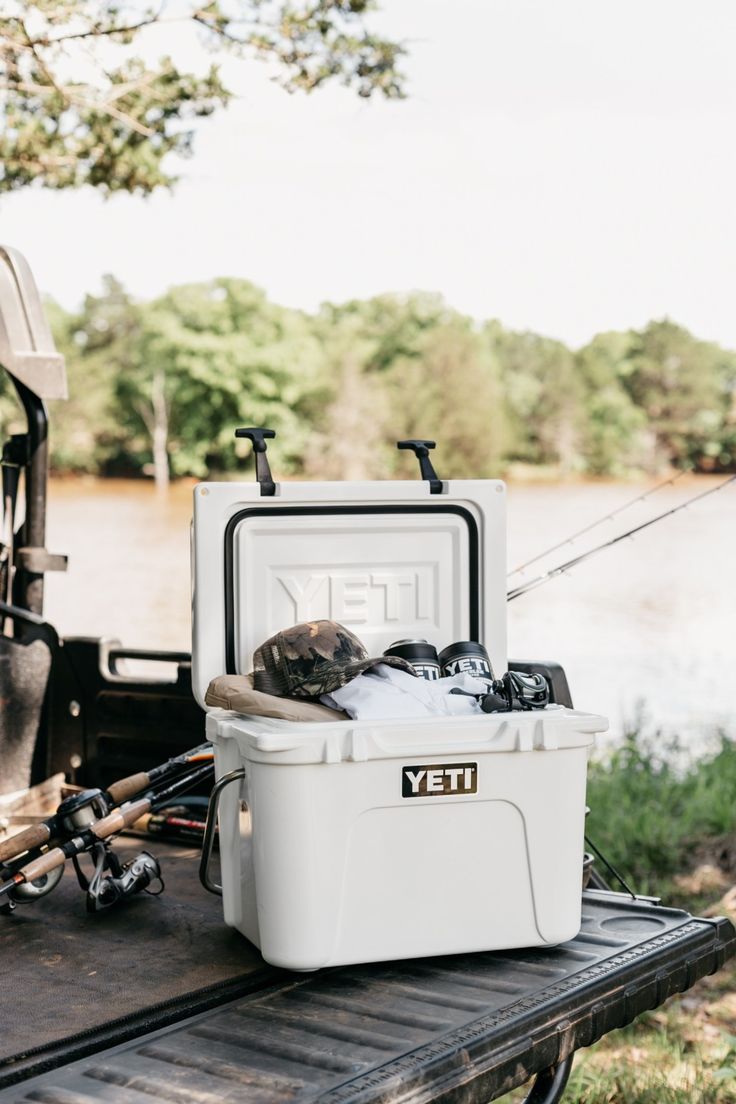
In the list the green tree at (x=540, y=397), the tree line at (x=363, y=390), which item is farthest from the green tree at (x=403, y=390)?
the green tree at (x=540, y=397)

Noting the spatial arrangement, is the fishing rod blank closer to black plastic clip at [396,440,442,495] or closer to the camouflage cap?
the camouflage cap

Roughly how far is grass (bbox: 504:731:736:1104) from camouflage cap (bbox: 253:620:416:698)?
2.17 m

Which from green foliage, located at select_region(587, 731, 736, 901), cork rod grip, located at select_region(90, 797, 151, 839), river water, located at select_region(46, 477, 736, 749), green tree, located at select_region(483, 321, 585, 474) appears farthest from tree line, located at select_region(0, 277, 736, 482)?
cork rod grip, located at select_region(90, 797, 151, 839)

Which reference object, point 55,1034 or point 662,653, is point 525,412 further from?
point 55,1034

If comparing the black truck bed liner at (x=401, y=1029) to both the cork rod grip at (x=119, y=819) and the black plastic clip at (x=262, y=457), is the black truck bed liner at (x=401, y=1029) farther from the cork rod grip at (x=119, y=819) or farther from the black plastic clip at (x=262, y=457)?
the black plastic clip at (x=262, y=457)

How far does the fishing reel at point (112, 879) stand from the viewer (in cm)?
273

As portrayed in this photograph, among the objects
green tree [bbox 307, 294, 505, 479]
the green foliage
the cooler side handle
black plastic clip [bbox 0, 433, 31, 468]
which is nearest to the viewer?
the cooler side handle

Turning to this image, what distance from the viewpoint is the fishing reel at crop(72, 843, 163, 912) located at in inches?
108

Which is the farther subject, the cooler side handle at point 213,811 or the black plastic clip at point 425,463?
the black plastic clip at point 425,463

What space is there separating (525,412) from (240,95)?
27792 mm

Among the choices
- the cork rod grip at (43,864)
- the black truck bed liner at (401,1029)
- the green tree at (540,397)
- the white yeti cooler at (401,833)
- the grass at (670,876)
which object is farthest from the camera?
the green tree at (540,397)

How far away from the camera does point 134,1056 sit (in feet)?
6.48

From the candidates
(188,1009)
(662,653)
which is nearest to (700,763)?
(188,1009)

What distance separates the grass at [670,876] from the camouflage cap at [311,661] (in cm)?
217
